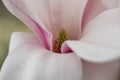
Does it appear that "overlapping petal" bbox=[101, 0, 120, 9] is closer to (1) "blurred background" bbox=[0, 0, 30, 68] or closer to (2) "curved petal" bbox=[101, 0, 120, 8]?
(2) "curved petal" bbox=[101, 0, 120, 8]

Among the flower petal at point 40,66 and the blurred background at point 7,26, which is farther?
the blurred background at point 7,26

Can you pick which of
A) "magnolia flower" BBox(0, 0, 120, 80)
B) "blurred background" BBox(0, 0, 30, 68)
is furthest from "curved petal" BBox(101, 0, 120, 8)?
"blurred background" BBox(0, 0, 30, 68)

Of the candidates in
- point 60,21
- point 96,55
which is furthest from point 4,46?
point 96,55

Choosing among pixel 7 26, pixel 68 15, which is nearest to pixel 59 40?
pixel 68 15

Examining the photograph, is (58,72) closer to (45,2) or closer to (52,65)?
(52,65)

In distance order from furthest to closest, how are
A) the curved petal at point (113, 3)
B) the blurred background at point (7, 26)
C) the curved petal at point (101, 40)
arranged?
1. the blurred background at point (7, 26)
2. the curved petal at point (113, 3)
3. the curved petal at point (101, 40)

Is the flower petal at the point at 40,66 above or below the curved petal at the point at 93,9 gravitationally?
below

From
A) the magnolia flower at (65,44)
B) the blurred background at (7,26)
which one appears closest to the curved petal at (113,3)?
the magnolia flower at (65,44)

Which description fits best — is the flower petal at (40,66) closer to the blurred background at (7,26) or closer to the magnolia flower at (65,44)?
the magnolia flower at (65,44)
